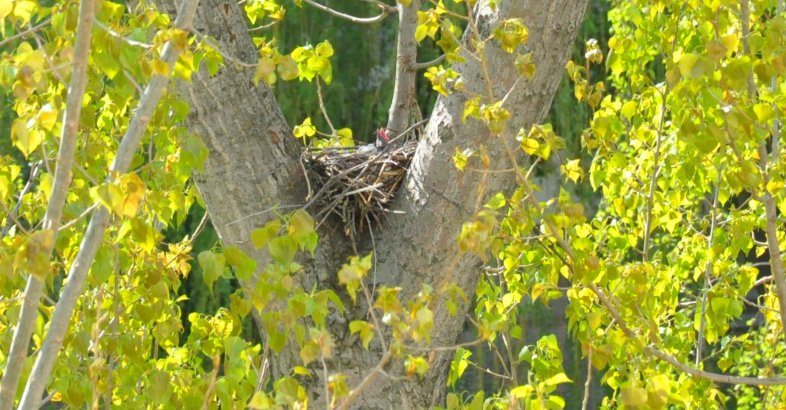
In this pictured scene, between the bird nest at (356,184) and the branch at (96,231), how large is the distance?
85 cm

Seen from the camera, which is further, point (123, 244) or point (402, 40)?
point (402, 40)

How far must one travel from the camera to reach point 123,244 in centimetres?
241

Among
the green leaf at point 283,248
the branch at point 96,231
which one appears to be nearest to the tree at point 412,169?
the green leaf at point 283,248

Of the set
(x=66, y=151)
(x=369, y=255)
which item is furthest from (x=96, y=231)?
(x=369, y=255)

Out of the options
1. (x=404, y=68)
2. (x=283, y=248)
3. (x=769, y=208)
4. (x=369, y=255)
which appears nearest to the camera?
(x=369, y=255)

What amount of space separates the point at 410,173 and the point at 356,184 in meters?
0.15

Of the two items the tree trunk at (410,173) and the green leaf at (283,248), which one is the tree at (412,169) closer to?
the tree trunk at (410,173)

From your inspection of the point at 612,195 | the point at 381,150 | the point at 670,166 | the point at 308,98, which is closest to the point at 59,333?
the point at 381,150

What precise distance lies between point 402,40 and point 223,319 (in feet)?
2.82

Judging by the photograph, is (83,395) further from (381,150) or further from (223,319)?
(381,150)

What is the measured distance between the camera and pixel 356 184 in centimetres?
258

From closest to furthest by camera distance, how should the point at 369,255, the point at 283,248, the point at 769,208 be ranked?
the point at 369,255 < the point at 283,248 < the point at 769,208

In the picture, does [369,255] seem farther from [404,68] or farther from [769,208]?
[404,68]

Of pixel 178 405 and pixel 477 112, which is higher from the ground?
→ pixel 477 112
